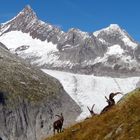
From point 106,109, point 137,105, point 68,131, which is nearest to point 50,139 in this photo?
point 68,131

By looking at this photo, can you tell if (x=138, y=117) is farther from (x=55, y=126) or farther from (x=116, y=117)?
(x=55, y=126)

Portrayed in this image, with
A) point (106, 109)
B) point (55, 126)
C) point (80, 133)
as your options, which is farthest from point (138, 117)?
point (55, 126)

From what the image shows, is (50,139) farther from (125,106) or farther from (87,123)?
(125,106)

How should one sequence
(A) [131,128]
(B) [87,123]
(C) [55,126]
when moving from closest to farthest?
1. (A) [131,128]
2. (B) [87,123]
3. (C) [55,126]

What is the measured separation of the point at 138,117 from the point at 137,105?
137 cm

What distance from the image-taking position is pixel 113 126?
21.0 m

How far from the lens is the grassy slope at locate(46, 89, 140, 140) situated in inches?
771

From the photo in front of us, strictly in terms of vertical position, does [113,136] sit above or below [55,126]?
below

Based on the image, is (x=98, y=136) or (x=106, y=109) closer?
(x=98, y=136)

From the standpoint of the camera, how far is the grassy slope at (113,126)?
1958cm

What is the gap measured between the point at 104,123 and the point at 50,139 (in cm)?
325

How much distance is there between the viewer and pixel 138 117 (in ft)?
66.1

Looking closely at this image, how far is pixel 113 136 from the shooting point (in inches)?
790

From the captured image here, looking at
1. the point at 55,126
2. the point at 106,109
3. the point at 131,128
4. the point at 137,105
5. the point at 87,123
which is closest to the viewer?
the point at 131,128
